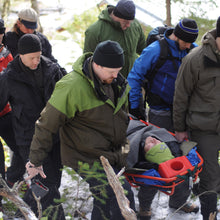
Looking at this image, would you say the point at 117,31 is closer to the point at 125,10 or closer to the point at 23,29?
the point at 125,10

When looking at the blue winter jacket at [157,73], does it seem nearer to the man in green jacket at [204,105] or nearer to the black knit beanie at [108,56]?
the man in green jacket at [204,105]

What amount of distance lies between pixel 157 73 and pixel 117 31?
1.15m

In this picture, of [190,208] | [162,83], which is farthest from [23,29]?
[190,208]

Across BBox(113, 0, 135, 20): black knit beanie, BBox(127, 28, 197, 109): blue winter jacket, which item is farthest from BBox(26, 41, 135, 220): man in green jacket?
BBox(113, 0, 135, 20): black knit beanie

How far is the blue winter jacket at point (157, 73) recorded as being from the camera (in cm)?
396

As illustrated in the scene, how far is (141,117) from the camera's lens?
436cm

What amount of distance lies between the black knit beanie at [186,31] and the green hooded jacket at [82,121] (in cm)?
105

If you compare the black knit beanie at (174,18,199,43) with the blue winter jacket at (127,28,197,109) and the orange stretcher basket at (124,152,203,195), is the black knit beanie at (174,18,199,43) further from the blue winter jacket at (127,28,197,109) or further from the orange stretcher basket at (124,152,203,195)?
the orange stretcher basket at (124,152,203,195)

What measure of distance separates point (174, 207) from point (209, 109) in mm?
1437

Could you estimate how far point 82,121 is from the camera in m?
3.11

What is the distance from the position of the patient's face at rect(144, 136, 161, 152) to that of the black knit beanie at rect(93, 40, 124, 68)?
3.82 feet

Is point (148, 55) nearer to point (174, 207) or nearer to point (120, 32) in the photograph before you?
point (120, 32)

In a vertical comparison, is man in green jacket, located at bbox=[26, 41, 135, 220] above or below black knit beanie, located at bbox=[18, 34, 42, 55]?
below

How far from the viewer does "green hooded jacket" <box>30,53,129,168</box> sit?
2951mm
